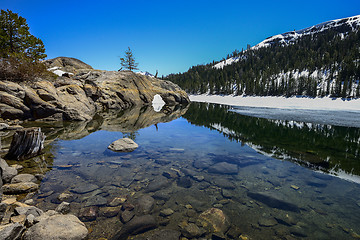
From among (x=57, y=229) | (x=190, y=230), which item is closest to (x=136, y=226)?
(x=190, y=230)

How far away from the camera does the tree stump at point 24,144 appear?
733cm

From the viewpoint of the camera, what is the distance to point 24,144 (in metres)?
7.46

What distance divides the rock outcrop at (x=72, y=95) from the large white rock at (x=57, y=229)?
15.7 metres

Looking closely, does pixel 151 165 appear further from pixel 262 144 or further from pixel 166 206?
pixel 262 144

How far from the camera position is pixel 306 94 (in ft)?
247

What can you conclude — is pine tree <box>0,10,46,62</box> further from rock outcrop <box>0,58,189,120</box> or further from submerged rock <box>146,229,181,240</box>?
submerged rock <box>146,229,181,240</box>

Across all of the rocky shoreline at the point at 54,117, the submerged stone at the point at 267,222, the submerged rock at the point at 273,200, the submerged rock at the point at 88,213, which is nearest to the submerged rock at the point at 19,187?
the rocky shoreline at the point at 54,117

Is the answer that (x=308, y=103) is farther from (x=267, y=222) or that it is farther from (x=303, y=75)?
(x=267, y=222)

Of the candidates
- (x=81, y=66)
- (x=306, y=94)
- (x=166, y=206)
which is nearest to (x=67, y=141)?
(x=166, y=206)

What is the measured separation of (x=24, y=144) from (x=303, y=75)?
389 feet

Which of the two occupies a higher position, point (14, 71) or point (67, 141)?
point (14, 71)

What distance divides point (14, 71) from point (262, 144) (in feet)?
76.6

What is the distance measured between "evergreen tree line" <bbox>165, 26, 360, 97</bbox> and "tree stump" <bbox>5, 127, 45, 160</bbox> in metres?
81.9

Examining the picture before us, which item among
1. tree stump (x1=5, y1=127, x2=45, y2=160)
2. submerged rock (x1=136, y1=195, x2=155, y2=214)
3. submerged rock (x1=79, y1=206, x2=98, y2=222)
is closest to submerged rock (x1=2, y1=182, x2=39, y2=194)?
submerged rock (x1=79, y1=206, x2=98, y2=222)
